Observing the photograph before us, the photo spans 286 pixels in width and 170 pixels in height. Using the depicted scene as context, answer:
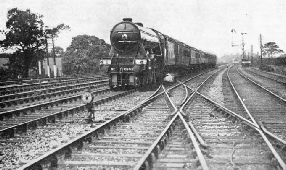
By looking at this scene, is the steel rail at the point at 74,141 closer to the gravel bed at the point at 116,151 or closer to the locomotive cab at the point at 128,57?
the gravel bed at the point at 116,151

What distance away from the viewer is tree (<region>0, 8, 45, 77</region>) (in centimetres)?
3786

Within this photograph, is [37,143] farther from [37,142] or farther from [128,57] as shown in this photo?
[128,57]

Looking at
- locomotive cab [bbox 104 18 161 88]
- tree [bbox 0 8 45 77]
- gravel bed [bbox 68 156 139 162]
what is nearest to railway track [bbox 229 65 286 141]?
gravel bed [bbox 68 156 139 162]

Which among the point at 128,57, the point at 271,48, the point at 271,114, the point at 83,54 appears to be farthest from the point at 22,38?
the point at 271,48

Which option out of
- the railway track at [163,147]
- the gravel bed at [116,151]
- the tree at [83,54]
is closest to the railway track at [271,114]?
the railway track at [163,147]

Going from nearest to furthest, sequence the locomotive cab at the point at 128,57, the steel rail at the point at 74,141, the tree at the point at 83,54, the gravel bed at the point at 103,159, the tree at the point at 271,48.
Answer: the steel rail at the point at 74,141 → the gravel bed at the point at 103,159 → the locomotive cab at the point at 128,57 → the tree at the point at 83,54 → the tree at the point at 271,48

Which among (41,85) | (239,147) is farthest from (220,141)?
(41,85)

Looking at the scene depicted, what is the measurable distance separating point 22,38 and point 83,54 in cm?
1461

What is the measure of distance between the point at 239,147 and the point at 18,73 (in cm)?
3555

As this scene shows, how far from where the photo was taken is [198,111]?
31.2 feet

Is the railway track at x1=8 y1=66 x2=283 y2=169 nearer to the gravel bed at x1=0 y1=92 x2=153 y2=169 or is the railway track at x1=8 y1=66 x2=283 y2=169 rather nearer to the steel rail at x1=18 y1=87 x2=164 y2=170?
the steel rail at x1=18 y1=87 x2=164 y2=170

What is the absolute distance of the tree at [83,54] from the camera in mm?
51188

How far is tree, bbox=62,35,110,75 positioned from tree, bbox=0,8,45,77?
9516 millimetres

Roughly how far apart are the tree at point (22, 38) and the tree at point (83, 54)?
952 centimetres
